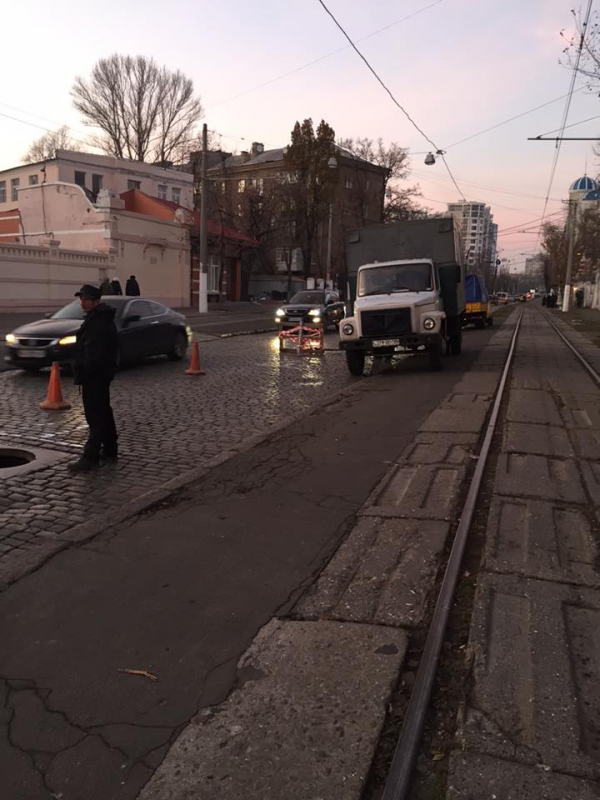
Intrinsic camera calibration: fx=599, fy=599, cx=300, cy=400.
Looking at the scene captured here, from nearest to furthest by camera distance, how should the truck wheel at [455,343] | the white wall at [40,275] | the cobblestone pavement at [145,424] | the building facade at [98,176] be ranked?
the cobblestone pavement at [145,424], the truck wheel at [455,343], the white wall at [40,275], the building facade at [98,176]

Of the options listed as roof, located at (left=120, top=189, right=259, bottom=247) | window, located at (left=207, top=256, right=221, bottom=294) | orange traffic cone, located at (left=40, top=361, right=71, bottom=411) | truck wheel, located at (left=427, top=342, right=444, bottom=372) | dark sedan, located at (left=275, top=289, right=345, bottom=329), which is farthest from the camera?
window, located at (left=207, top=256, right=221, bottom=294)

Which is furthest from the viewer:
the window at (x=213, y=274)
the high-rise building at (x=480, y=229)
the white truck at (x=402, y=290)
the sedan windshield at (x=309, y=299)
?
the high-rise building at (x=480, y=229)

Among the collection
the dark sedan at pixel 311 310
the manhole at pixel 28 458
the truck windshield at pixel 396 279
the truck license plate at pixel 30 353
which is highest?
the truck windshield at pixel 396 279

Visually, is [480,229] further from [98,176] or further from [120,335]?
[120,335]

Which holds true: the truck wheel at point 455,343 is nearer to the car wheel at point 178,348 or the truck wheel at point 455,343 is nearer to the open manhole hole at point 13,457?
the car wheel at point 178,348

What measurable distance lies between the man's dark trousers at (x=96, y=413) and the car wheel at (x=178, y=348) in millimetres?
8537

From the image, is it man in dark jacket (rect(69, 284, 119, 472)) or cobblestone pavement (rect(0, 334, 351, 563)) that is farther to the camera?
man in dark jacket (rect(69, 284, 119, 472))

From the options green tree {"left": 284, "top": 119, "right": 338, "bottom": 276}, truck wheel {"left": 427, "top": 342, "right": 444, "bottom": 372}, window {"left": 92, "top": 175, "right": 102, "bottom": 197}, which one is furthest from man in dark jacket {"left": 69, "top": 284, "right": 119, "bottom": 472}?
window {"left": 92, "top": 175, "right": 102, "bottom": 197}

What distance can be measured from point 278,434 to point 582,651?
200 inches

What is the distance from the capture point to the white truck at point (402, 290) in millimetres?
12602

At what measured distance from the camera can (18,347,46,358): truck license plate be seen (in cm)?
1149

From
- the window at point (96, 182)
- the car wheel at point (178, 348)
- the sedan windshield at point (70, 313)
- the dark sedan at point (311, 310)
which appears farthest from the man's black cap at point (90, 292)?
the window at point (96, 182)

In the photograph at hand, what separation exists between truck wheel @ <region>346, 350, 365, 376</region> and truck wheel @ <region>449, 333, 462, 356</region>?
406 centimetres

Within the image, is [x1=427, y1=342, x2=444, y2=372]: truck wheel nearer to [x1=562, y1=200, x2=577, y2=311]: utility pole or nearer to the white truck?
the white truck
